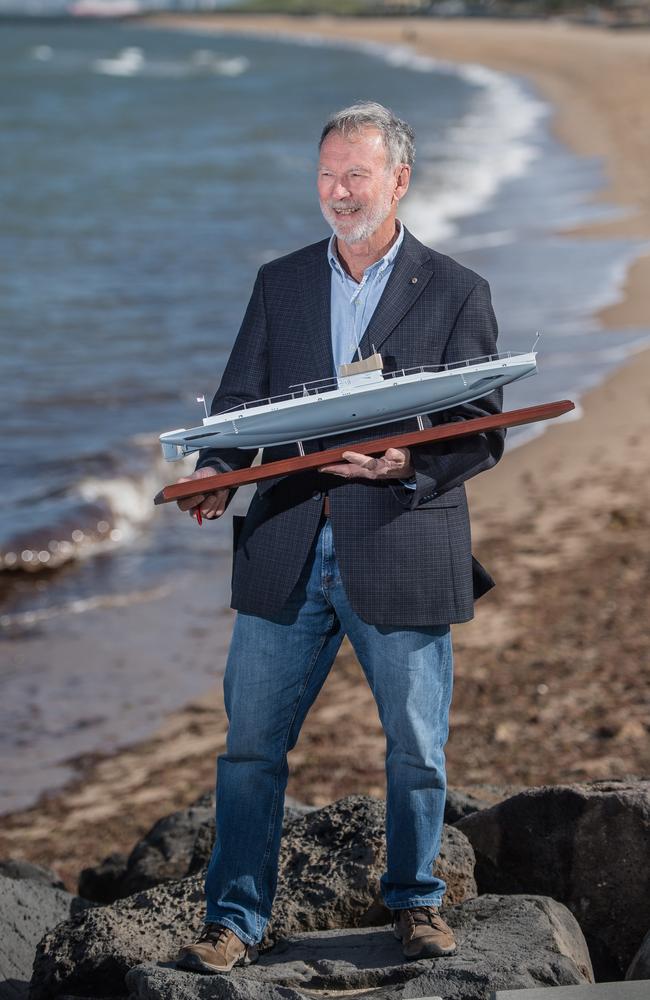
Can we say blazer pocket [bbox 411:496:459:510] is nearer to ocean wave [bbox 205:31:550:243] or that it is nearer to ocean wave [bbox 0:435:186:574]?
ocean wave [bbox 0:435:186:574]

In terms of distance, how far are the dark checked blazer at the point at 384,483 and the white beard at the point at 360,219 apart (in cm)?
14

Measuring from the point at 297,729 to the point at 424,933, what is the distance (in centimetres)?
60

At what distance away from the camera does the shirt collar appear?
333 cm

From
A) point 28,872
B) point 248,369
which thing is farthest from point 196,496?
point 28,872

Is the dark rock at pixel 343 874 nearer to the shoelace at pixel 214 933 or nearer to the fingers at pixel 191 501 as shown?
the shoelace at pixel 214 933

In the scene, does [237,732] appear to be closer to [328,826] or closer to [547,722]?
[328,826]

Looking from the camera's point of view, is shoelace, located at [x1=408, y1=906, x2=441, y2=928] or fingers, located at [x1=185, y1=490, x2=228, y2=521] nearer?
fingers, located at [x1=185, y1=490, x2=228, y2=521]

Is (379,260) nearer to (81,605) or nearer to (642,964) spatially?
(642,964)

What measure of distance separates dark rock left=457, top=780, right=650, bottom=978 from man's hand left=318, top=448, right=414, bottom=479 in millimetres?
1365

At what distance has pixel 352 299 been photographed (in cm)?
334

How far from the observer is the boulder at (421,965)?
3.11 metres

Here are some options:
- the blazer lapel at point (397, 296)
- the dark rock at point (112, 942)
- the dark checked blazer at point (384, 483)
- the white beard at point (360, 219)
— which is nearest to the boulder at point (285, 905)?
the dark rock at point (112, 942)

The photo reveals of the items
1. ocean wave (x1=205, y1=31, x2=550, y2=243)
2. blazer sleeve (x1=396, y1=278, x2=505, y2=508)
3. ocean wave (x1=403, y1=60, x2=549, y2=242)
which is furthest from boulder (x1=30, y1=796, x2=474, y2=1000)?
ocean wave (x1=403, y1=60, x2=549, y2=242)

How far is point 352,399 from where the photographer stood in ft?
10.3
